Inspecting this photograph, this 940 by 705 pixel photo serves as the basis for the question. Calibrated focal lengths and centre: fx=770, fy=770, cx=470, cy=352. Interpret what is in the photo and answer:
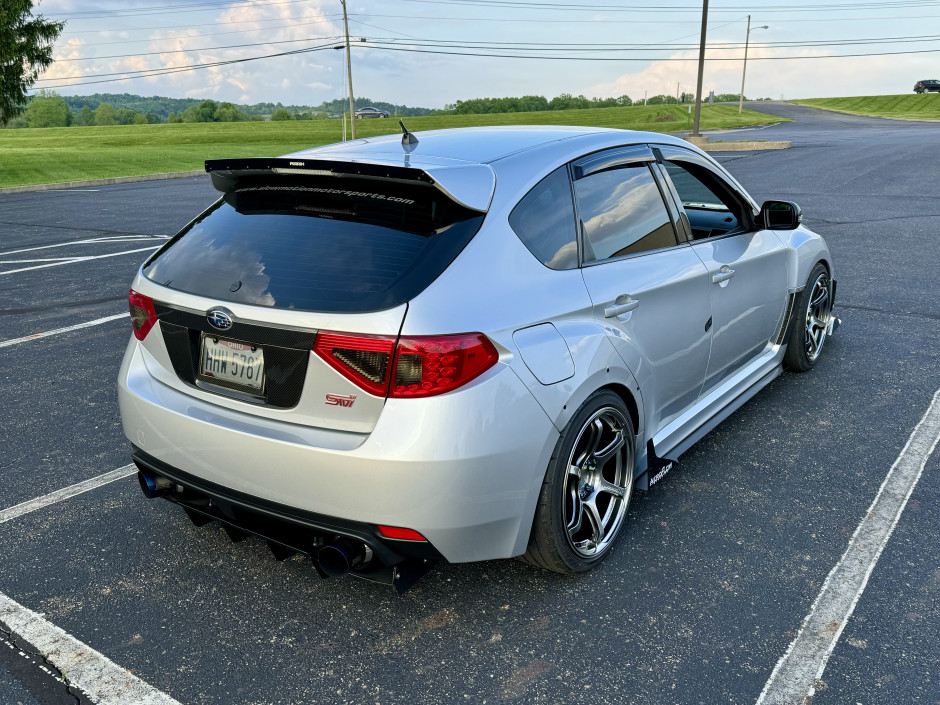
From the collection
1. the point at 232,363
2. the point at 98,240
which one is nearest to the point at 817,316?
the point at 232,363

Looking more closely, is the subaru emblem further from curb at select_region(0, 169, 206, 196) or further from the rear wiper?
curb at select_region(0, 169, 206, 196)

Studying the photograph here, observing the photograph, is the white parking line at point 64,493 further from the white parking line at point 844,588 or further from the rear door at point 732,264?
the white parking line at point 844,588

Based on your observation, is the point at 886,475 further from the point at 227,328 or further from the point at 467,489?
the point at 227,328

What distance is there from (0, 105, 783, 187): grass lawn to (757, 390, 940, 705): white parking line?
15.0 m

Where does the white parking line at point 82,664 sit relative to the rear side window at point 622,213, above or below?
below

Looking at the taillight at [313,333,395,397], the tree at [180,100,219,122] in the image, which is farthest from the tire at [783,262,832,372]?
the tree at [180,100,219,122]

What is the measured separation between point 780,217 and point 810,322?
1.17 meters

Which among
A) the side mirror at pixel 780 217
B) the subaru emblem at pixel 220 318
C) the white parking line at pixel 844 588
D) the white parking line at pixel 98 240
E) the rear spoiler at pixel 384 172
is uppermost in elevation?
the rear spoiler at pixel 384 172

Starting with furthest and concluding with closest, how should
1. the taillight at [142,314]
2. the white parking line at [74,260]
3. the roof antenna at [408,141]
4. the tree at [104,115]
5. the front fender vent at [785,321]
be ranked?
the tree at [104,115] < the white parking line at [74,260] < the front fender vent at [785,321] < the roof antenna at [408,141] < the taillight at [142,314]

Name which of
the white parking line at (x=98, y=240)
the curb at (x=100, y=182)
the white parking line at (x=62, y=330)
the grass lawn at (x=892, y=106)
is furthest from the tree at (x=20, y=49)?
the grass lawn at (x=892, y=106)

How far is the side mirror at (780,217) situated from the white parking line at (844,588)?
1327mm

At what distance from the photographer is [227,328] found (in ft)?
8.45

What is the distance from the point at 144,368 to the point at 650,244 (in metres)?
2.16

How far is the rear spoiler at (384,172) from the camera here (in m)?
2.56
